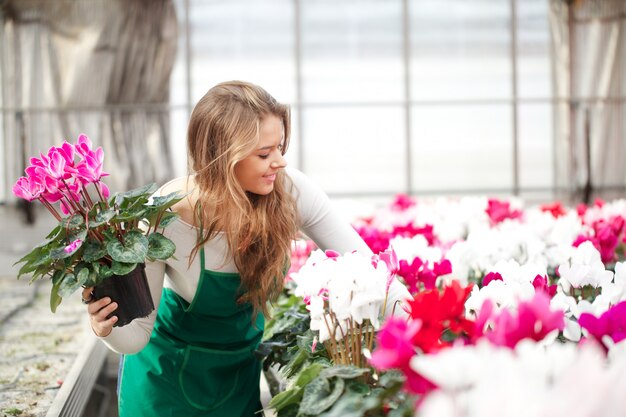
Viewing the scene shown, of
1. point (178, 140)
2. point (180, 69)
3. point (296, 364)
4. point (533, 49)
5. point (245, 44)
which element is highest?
point (245, 44)

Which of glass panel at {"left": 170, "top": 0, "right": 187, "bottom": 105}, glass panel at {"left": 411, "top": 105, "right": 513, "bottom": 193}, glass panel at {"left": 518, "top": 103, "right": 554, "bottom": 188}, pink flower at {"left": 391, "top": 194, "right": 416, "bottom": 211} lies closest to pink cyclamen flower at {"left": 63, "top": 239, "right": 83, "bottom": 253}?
pink flower at {"left": 391, "top": 194, "right": 416, "bottom": 211}

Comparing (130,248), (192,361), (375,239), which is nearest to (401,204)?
(375,239)

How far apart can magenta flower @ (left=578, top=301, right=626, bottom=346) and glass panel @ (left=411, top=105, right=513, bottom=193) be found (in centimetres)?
836

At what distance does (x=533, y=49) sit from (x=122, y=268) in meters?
8.69

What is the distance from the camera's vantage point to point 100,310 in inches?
80.9

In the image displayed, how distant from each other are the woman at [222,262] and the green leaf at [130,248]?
0.65 ft

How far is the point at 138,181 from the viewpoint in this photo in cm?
927

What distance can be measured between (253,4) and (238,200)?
7.80 m

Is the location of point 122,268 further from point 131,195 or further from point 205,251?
point 205,251

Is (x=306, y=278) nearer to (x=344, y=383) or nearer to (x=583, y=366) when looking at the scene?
(x=344, y=383)

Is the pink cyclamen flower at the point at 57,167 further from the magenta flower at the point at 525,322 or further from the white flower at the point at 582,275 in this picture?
the white flower at the point at 582,275

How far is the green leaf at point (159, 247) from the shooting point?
6.60 ft

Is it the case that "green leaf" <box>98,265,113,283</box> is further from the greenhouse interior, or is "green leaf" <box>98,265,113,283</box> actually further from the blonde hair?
the blonde hair

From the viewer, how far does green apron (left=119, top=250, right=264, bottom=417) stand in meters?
2.47
